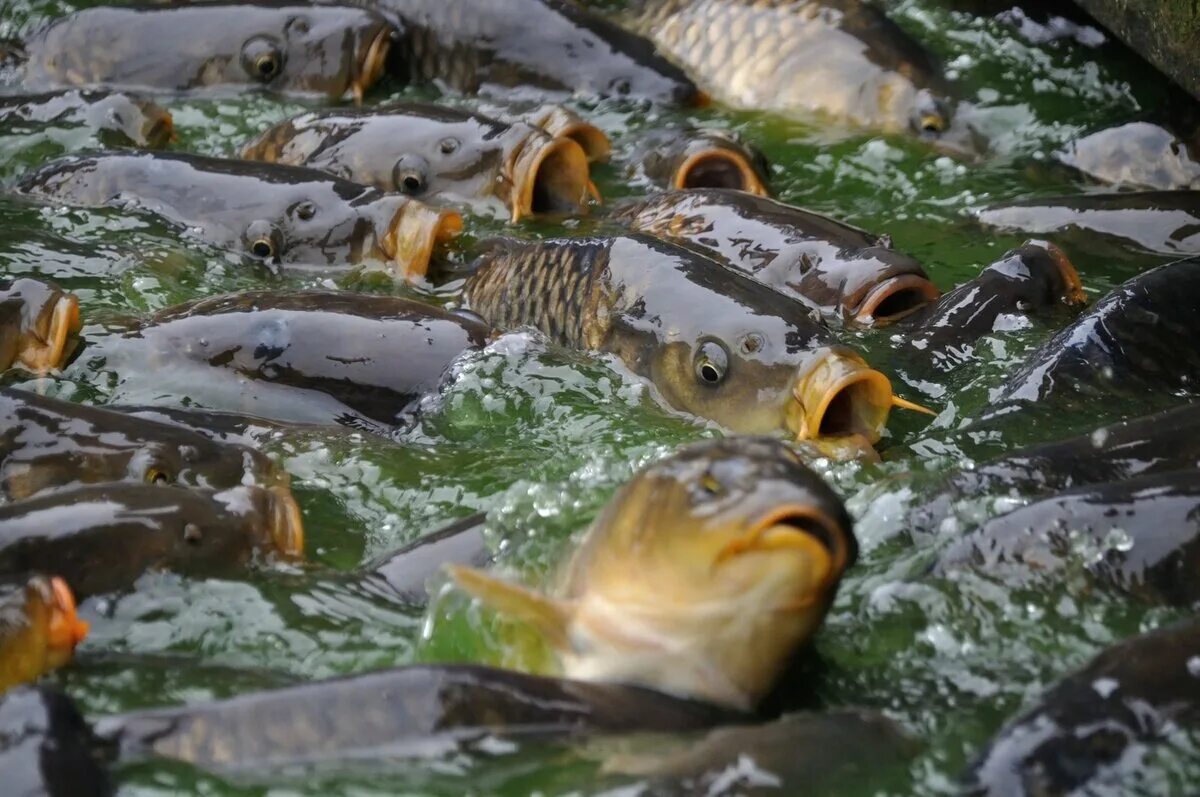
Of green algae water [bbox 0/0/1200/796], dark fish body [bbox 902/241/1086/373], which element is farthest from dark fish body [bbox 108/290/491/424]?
dark fish body [bbox 902/241/1086/373]

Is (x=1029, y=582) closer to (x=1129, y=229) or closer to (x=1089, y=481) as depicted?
(x=1089, y=481)

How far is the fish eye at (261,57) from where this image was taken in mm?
6109

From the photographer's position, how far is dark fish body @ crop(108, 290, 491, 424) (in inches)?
159

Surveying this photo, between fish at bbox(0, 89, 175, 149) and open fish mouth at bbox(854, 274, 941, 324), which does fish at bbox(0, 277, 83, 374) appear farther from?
open fish mouth at bbox(854, 274, 941, 324)

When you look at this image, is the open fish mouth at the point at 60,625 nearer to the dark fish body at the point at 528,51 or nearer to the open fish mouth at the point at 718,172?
the open fish mouth at the point at 718,172

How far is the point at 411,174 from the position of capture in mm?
5328

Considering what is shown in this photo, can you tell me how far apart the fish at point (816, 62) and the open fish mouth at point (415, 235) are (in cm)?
171

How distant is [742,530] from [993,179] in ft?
10.9

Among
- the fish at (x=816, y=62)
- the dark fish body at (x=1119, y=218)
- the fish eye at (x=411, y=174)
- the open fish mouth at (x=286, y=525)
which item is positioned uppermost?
the fish at (x=816, y=62)

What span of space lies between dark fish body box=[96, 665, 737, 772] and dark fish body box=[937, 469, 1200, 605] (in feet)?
2.29

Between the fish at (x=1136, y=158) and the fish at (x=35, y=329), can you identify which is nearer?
the fish at (x=35, y=329)

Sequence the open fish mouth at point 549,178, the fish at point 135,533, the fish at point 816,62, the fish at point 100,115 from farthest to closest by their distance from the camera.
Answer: the fish at point 816,62 → the fish at point 100,115 → the open fish mouth at point 549,178 → the fish at point 135,533

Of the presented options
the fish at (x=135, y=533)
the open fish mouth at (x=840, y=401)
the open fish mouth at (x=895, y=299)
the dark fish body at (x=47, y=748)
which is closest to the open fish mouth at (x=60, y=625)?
the fish at (x=135, y=533)

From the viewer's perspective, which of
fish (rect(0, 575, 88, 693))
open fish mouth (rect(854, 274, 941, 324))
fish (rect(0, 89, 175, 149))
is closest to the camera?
fish (rect(0, 575, 88, 693))
